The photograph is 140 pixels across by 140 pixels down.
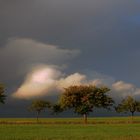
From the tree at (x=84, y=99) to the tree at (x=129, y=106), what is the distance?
26468mm

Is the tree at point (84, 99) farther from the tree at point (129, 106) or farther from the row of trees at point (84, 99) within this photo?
the tree at point (129, 106)

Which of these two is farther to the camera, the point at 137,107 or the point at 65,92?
the point at 137,107

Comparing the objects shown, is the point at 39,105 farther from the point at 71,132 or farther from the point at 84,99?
the point at 71,132

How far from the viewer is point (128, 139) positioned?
4456 cm

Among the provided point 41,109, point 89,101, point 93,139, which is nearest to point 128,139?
point 93,139

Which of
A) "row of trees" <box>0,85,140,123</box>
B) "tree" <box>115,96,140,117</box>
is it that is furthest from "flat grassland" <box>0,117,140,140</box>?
"tree" <box>115,96,140,117</box>

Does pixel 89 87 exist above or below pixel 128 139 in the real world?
above

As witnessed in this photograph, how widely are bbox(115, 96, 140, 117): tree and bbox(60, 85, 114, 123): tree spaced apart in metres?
26.5

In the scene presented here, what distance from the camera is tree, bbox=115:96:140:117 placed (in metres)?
154

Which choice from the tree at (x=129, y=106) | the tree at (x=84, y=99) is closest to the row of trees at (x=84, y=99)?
the tree at (x=84, y=99)

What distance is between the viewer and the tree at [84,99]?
409 ft

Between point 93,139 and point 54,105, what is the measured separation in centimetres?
10811

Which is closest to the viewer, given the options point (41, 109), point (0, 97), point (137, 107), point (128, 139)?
point (128, 139)

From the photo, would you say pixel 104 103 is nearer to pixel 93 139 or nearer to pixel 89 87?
pixel 89 87
